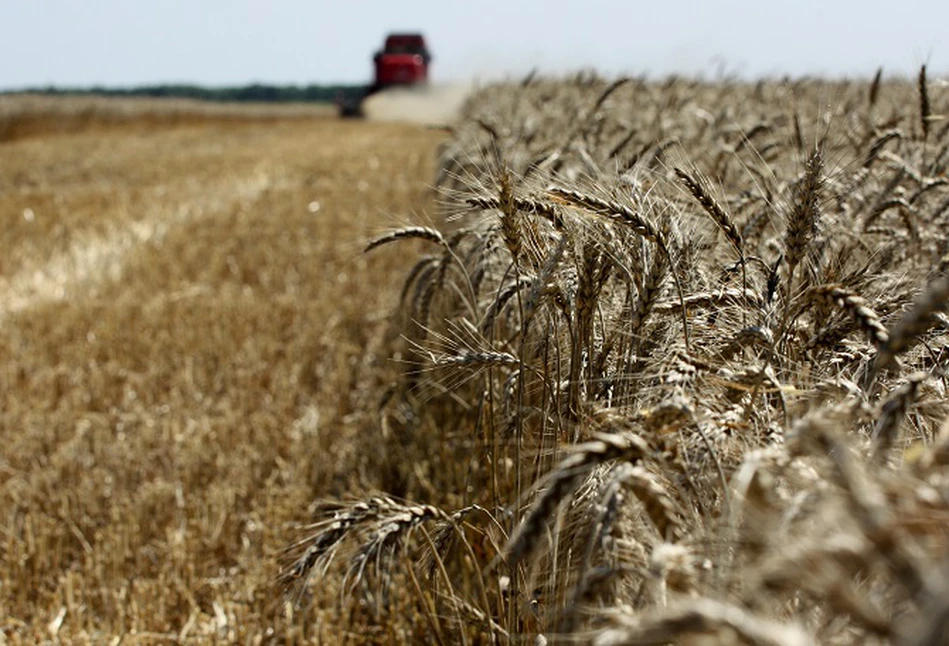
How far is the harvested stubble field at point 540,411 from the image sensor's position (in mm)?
959

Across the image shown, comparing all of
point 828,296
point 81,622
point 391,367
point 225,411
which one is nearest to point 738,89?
point 391,367

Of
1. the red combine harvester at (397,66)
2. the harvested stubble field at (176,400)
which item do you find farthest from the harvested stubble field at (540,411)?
the red combine harvester at (397,66)

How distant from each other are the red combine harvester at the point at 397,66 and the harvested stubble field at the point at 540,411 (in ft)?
80.9

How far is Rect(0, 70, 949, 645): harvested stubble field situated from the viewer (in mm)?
959

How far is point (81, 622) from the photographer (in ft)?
9.82

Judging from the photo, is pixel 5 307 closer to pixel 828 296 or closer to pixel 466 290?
pixel 466 290

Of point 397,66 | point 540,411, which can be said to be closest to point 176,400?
point 540,411

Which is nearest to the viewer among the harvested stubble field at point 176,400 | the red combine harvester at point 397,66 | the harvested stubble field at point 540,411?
the harvested stubble field at point 540,411

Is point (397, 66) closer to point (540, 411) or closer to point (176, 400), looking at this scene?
point (176, 400)

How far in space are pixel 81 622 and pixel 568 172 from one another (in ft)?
6.75

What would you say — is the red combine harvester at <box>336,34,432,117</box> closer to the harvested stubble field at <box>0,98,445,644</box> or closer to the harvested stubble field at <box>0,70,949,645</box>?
the harvested stubble field at <box>0,98,445,644</box>

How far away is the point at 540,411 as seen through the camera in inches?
72.7

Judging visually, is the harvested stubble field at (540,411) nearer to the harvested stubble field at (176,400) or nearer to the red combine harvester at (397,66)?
the harvested stubble field at (176,400)

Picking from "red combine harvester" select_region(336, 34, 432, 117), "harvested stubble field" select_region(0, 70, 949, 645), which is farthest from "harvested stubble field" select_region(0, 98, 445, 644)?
"red combine harvester" select_region(336, 34, 432, 117)
